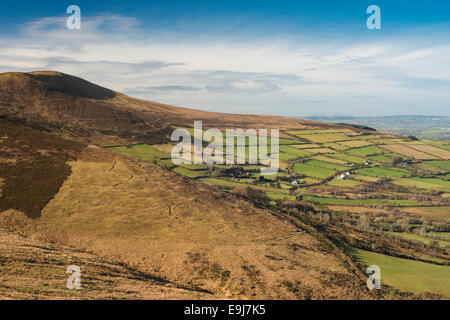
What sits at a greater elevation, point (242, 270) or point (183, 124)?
point (183, 124)

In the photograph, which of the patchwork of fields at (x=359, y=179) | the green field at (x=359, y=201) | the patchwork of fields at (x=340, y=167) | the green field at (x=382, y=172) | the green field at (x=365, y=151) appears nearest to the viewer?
the patchwork of fields at (x=359, y=179)

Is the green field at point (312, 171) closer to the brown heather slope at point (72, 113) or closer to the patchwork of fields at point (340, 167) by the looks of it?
the patchwork of fields at point (340, 167)

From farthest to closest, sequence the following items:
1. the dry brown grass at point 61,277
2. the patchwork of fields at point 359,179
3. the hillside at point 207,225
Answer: the patchwork of fields at point 359,179, the hillside at point 207,225, the dry brown grass at point 61,277

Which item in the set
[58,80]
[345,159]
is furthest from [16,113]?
[345,159]

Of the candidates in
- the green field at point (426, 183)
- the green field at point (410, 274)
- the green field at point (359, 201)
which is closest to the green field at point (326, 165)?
the green field at point (426, 183)

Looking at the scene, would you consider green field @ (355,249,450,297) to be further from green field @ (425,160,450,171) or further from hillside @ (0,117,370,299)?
green field @ (425,160,450,171)

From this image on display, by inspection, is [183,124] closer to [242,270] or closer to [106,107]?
[106,107]

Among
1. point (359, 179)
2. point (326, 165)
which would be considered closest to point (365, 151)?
point (326, 165)

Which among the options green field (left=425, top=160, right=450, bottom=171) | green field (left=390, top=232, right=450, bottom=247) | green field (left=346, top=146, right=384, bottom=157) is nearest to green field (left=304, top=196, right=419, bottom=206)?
green field (left=390, top=232, right=450, bottom=247)

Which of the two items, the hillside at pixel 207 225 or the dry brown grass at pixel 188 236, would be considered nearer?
the dry brown grass at pixel 188 236
